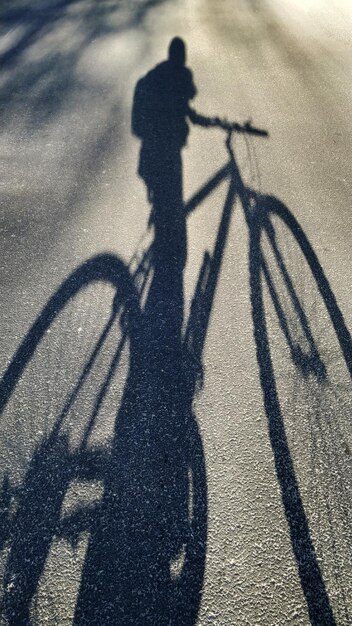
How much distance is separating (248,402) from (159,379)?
2.56 ft

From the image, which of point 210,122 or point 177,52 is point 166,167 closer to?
point 210,122

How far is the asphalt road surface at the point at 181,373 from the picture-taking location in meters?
2.53

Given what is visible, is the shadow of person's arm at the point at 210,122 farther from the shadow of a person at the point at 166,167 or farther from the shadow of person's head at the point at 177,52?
the shadow of person's head at the point at 177,52

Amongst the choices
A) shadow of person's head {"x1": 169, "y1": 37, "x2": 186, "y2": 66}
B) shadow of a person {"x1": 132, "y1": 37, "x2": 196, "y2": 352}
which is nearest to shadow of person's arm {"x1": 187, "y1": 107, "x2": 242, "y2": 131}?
shadow of a person {"x1": 132, "y1": 37, "x2": 196, "y2": 352}

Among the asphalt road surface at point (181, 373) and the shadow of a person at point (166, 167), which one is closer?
the asphalt road surface at point (181, 373)

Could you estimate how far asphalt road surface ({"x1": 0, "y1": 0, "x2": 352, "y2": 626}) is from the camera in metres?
2.53

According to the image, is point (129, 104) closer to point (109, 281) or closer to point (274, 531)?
point (109, 281)

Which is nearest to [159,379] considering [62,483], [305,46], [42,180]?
[62,483]

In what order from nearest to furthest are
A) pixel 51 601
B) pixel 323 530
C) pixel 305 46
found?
pixel 51 601 → pixel 323 530 → pixel 305 46

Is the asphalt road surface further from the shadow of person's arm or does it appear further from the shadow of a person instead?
the shadow of person's arm

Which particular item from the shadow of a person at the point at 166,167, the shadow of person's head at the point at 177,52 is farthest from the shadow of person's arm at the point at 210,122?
the shadow of person's head at the point at 177,52

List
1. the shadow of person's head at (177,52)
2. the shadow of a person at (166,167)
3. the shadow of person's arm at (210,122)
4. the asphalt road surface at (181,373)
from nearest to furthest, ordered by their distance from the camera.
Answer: the asphalt road surface at (181,373)
the shadow of a person at (166,167)
the shadow of person's arm at (210,122)
the shadow of person's head at (177,52)

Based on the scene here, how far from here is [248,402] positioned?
3.32m

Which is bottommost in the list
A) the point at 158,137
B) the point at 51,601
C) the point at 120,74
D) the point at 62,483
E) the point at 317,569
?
the point at 317,569
